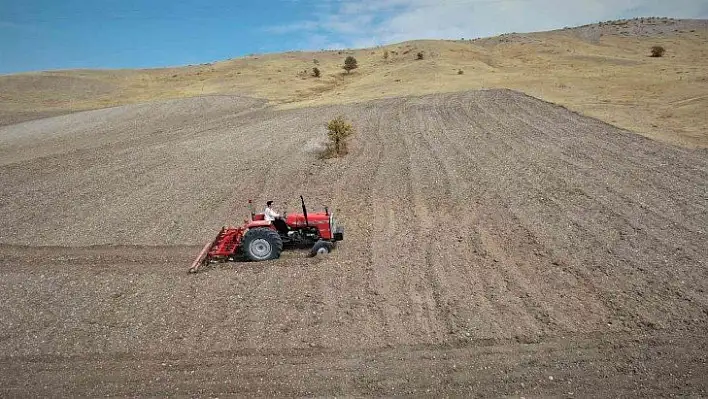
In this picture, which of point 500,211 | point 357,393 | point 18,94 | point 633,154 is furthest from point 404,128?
point 18,94

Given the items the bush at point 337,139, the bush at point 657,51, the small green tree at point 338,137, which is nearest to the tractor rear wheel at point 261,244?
the bush at point 337,139

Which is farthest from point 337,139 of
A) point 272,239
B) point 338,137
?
point 272,239

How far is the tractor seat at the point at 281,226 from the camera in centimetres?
1117

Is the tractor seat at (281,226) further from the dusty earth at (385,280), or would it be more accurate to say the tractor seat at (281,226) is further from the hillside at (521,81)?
the hillside at (521,81)

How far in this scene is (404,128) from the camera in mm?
25469

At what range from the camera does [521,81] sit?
36.2m

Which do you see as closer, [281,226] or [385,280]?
[385,280]

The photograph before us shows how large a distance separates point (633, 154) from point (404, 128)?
1115cm

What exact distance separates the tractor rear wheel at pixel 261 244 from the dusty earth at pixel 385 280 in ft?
0.86

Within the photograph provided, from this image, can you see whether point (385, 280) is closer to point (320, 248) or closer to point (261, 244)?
point (320, 248)

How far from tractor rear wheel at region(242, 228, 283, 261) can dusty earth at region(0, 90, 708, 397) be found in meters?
0.26

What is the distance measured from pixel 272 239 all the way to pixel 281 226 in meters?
0.48

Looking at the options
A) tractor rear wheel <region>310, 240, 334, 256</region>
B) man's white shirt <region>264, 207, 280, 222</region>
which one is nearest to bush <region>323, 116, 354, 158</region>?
man's white shirt <region>264, 207, 280, 222</region>

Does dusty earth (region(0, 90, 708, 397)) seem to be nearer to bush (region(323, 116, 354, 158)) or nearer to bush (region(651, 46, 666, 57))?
bush (region(323, 116, 354, 158))
